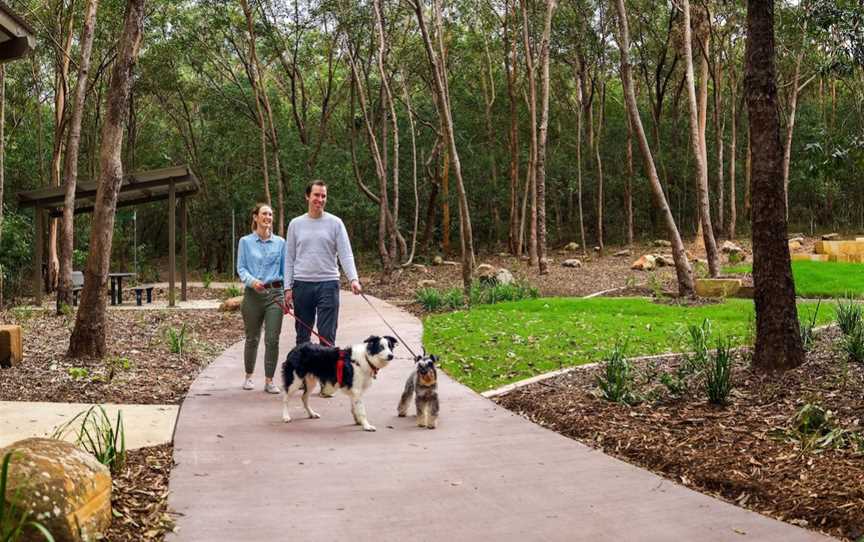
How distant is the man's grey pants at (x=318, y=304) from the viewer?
8.23 metres

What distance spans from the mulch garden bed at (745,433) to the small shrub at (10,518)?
3.90 meters

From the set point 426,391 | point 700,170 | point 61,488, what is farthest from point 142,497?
point 700,170

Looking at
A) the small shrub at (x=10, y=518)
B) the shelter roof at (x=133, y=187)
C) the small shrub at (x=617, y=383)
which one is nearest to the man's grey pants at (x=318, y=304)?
the small shrub at (x=617, y=383)

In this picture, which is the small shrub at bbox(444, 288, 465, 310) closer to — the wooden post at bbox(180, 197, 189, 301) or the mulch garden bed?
the wooden post at bbox(180, 197, 189, 301)

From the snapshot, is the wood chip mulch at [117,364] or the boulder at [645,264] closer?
the wood chip mulch at [117,364]

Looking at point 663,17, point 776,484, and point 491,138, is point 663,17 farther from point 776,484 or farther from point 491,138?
point 776,484

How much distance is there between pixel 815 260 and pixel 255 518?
23943mm

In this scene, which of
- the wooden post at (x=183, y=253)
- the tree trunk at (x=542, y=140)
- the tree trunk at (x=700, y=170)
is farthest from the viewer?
the tree trunk at (x=542, y=140)

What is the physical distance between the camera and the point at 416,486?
5.39 metres

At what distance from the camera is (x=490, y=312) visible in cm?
1680

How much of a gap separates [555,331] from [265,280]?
5.84 meters

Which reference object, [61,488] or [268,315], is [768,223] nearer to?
[268,315]

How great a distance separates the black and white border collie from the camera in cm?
690

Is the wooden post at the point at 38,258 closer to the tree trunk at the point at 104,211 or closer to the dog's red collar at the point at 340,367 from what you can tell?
the tree trunk at the point at 104,211
